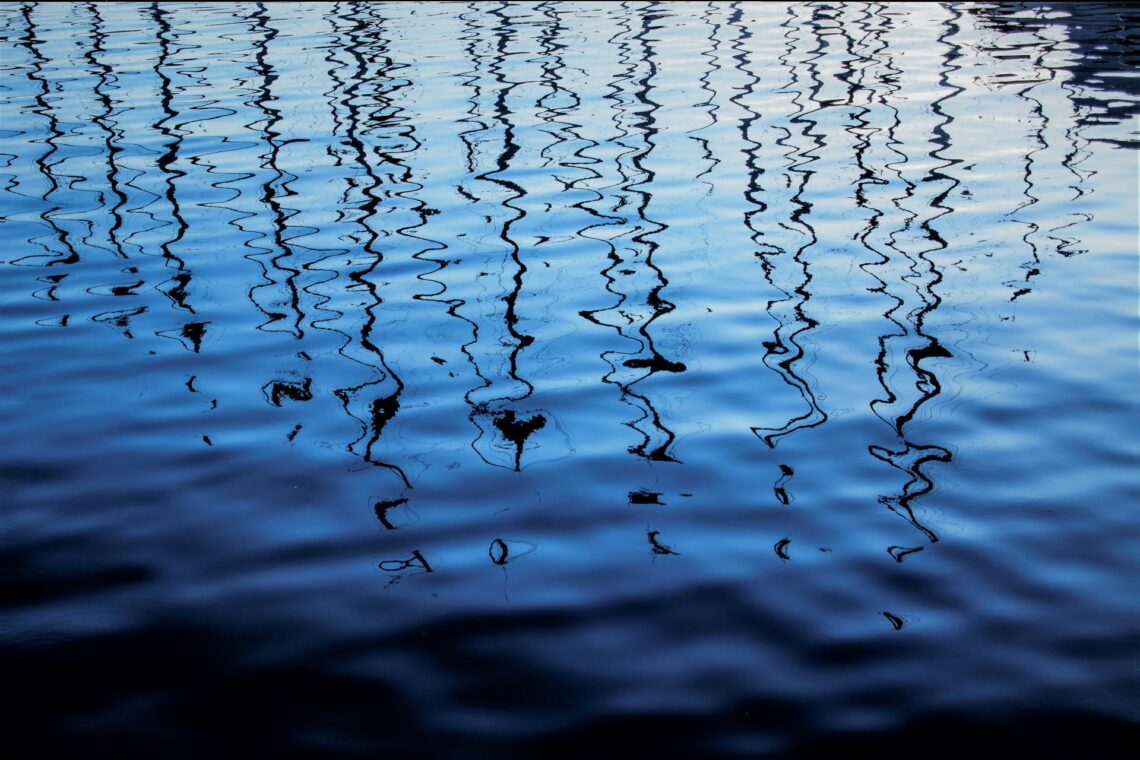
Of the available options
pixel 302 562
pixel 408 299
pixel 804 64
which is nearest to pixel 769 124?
pixel 804 64

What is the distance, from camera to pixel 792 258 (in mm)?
6305

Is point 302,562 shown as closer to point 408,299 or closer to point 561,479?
point 561,479

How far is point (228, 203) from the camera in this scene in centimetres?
745

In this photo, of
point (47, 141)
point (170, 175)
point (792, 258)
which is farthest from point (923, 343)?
point (47, 141)

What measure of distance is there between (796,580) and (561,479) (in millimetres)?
970

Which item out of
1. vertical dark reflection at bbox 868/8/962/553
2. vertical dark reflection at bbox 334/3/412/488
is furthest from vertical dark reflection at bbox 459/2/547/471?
vertical dark reflection at bbox 868/8/962/553

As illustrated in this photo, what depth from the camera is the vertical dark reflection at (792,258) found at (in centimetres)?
470

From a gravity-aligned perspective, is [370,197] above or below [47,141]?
below

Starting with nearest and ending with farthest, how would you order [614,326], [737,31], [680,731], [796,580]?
[680,731]
[796,580]
[614,326]
[737,31]

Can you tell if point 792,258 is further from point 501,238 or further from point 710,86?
point 710,86

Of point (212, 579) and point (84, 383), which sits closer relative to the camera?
point (212, 579)

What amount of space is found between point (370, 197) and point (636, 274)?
215 centimetres

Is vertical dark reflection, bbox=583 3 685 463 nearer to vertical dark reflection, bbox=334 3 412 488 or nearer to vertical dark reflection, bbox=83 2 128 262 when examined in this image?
vertical dark reflection, bbox=334 3 412 488

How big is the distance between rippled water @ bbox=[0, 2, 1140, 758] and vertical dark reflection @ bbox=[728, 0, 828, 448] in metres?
0.04
